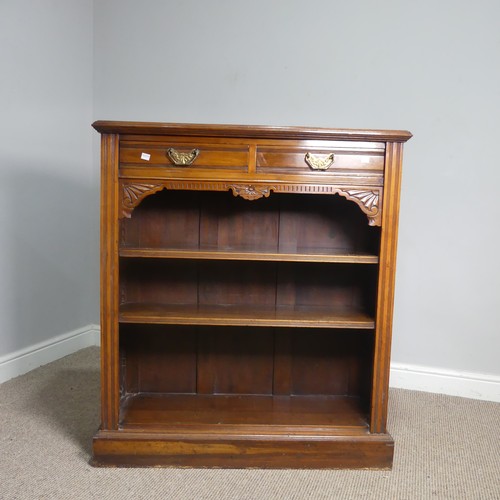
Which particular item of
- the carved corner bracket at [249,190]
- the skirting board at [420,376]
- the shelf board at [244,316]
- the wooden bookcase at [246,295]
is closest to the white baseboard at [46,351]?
the skirting board at [420,376]

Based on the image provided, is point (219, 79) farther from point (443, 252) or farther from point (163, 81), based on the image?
point (443, 252)

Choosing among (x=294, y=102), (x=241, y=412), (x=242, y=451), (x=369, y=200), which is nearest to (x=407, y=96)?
(x=294, y=102)

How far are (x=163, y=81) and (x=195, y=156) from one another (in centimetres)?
125

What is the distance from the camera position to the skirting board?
230cm

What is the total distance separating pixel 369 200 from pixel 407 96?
1001 millimetres

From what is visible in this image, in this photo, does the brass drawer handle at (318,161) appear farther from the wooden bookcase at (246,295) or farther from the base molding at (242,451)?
the base molding at (242,451)

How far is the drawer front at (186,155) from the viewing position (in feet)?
5.17

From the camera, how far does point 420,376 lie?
2414 mm

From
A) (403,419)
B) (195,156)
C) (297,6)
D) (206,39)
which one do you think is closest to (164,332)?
(195,156)

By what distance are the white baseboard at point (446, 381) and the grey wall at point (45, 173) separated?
182cm

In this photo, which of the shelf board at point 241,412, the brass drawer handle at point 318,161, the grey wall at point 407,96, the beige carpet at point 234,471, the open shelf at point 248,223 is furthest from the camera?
the grey wall at point 407,96

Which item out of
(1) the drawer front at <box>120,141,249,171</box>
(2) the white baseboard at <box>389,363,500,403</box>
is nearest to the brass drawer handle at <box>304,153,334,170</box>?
(1) the drawer front at <box>120,141,249,171</box>

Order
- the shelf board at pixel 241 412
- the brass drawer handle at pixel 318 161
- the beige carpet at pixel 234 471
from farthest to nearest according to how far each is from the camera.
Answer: the shelf board at pixel 241 412
the brass drawer handle at pixel 318 161
the beige carpet at pixel 234 471

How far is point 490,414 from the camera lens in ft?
6.98
